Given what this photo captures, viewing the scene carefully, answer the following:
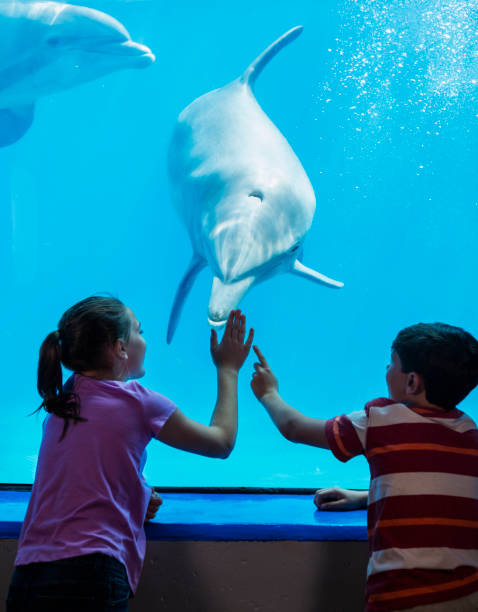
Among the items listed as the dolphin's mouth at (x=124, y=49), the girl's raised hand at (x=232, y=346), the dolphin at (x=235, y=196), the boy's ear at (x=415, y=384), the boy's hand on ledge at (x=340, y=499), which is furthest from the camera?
the dolphin's mouth at (x=124, y=49)

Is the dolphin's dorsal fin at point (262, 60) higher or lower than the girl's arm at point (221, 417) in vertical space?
higher

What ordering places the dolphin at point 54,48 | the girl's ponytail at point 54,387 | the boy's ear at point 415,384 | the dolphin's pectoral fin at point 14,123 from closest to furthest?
1. the girl's ponytail at point 54,387
2. the boy's ear at point 415,384
3. the dolphin at point 54,48
4. the dolphin's pectoral fin at point 14,123

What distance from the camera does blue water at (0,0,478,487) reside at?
67.8 ft

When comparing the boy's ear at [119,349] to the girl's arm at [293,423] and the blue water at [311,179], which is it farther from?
the blue water at [311,179]

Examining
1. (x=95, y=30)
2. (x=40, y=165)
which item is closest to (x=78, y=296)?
(x=40, y=165)

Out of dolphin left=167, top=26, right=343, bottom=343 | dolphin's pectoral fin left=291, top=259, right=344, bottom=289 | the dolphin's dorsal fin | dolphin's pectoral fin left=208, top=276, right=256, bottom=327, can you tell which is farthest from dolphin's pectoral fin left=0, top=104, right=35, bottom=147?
dolphin's pectoral fin left=208, top=276, right=256, bottom=327

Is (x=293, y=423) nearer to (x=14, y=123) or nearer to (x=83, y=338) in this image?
(x=83, y=338)

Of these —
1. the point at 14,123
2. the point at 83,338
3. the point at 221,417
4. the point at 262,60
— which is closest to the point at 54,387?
the point at 83,338

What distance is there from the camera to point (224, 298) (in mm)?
3188

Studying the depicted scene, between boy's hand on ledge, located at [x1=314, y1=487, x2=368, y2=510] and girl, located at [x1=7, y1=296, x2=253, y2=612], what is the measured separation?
28.6 inches

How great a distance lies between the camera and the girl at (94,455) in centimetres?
140

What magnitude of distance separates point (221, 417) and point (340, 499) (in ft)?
2.62

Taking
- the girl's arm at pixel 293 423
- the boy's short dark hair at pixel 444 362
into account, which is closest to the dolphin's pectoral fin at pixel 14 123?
the girl's arm at pixel 293 423

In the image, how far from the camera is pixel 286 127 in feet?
73.1
